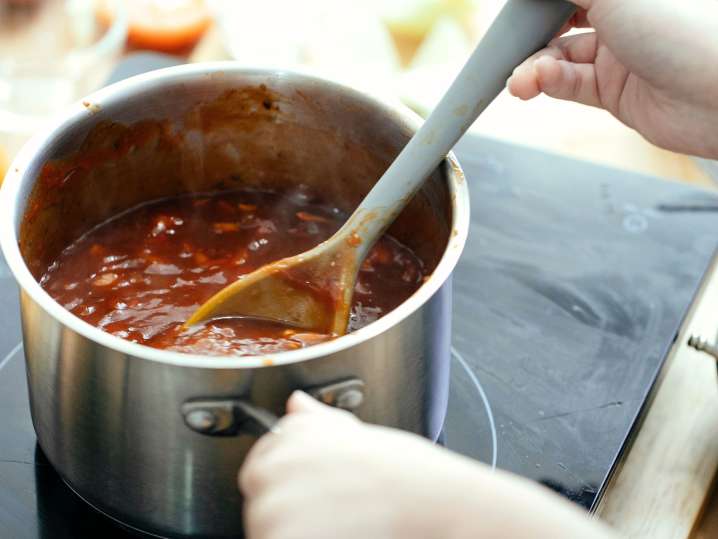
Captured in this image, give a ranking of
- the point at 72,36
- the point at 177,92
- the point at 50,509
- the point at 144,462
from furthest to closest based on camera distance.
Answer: the point at 72,36
the point at 177,92
the point at 50,509
the point at 144,462

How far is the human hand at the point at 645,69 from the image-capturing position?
0.86m

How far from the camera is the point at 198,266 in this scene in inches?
41.4

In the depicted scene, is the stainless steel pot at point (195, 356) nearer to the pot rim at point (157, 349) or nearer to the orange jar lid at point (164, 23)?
the pot rim at point (157, 349)

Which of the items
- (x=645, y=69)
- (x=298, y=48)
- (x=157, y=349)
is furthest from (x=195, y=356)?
(x=298, y=48)

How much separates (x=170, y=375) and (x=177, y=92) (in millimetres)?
410

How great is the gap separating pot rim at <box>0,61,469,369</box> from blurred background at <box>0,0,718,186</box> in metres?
0.58

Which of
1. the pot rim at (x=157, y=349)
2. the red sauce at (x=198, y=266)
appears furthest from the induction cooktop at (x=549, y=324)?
the pot rim at (x=157, y=349)

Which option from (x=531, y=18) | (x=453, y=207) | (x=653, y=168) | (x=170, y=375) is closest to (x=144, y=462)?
(x=170, y=375)

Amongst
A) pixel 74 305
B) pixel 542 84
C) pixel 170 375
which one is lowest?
pixel 74 305

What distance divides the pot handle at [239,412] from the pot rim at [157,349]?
0.04 m

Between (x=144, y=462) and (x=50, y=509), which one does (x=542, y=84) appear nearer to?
(x=144, y=462)

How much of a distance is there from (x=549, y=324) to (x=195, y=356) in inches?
21.3

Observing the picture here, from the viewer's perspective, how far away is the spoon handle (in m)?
0.84

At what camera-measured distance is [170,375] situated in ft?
2.35
